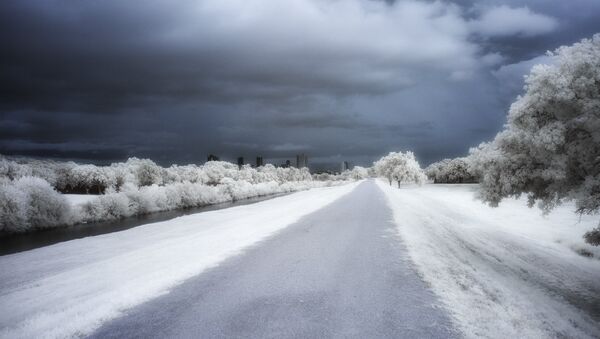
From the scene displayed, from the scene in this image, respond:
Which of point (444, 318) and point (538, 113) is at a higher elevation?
point (538, 113)

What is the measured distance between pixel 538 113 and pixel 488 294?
5916 millimetres

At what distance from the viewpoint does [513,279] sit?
39.0ft

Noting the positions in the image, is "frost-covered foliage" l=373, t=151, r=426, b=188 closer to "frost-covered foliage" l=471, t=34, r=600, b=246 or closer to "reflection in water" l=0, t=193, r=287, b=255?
"reflection in water" l=0, t=193, r=287, b=255

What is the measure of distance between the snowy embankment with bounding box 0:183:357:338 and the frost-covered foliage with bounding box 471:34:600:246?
903 cm

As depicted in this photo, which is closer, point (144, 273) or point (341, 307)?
point (341, 307)

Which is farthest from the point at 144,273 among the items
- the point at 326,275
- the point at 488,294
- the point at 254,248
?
the point at 488,294

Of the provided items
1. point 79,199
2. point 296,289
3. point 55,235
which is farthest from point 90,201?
point 296,289

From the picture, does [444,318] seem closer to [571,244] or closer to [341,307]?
[341,307]

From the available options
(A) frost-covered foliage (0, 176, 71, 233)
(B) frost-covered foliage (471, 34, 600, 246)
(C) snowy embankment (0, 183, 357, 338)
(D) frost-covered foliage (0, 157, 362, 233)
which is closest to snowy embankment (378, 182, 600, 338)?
(B) frost-covered foliage (471, 34, 600, 246)

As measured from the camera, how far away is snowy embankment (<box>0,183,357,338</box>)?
6.88m

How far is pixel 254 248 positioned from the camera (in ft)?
42.1

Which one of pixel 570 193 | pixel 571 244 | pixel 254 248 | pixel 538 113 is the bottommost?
pixel 571 244

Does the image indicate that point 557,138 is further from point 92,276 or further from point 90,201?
point 90,201

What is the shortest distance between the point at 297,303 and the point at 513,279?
8.20 metres
